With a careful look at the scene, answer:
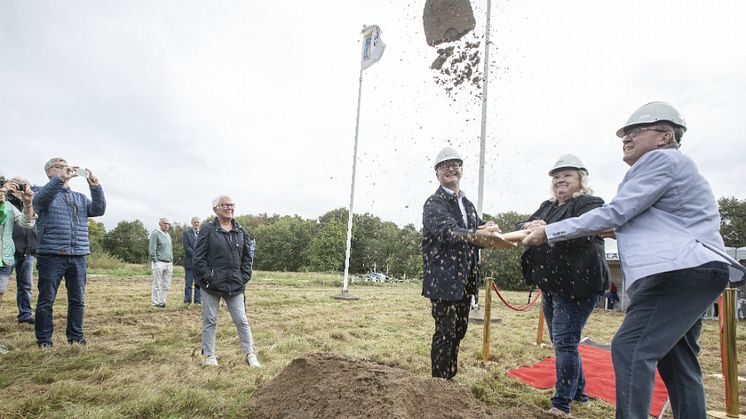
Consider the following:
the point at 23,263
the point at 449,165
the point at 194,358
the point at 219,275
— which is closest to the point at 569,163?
the point at 449,165

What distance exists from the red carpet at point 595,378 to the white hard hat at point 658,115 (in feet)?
7.99

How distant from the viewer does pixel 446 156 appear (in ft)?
11.4

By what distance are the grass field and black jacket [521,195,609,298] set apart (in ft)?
3.45

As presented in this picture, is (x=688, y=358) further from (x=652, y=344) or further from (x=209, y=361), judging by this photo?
(x=209, y=361)

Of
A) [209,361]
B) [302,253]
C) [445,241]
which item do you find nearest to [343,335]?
[209,361]

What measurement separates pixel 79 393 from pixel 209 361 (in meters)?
1.33

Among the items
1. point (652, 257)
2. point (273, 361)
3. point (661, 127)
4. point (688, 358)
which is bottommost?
point (273, 361)

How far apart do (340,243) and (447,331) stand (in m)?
51.2

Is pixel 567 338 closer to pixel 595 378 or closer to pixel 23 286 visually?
pixel 595 378

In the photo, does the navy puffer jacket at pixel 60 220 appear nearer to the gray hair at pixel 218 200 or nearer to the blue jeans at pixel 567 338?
the gray hair at pixel 218 200

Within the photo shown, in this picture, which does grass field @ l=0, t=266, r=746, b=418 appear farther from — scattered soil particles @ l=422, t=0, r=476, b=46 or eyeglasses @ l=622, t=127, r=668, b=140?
scattered soil particles @ l=422, t=0, r=476, b=46

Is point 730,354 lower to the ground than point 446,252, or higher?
lower

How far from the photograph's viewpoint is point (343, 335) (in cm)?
625

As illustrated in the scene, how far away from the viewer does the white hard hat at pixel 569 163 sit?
3350 millimetres
